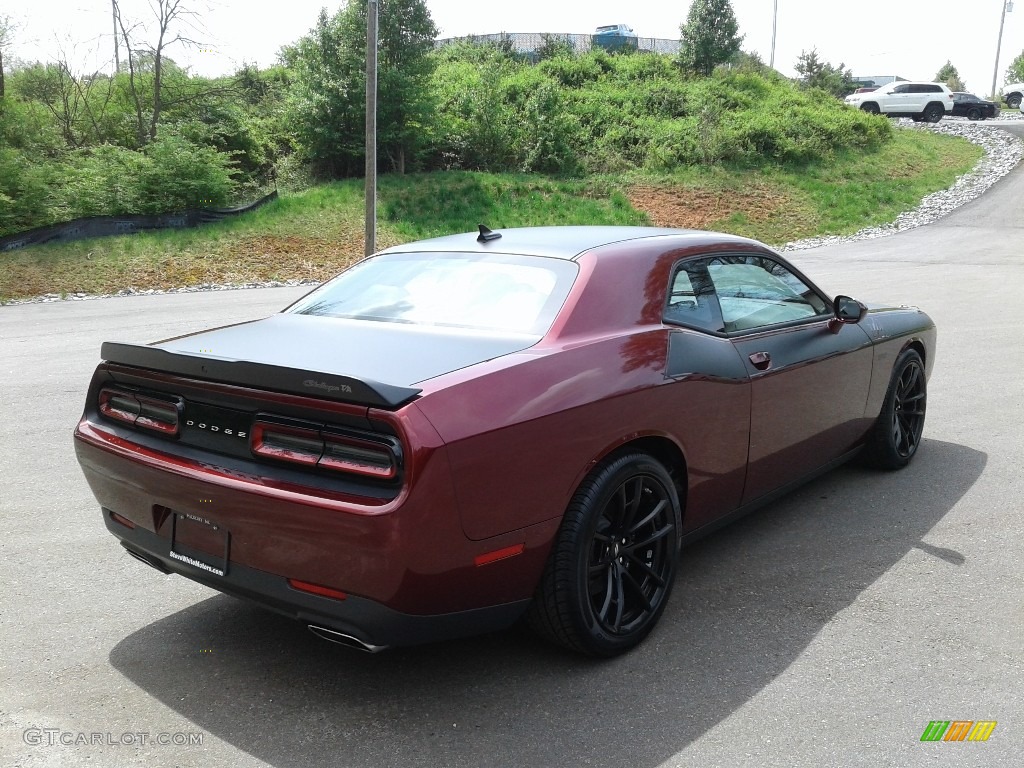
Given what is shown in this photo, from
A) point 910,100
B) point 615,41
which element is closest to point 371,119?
point 615,41

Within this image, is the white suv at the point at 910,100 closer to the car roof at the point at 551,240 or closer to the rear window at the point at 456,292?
the car roof at the point at 551,240

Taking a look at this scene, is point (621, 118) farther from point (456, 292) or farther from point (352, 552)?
point (352, 552)

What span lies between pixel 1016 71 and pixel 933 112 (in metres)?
60.8

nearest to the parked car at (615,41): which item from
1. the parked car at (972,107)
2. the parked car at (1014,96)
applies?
the parked car at (972,107)

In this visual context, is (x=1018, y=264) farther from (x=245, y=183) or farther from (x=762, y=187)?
(x=245, y=183)

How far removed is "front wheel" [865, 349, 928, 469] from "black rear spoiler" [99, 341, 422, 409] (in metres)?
3.54

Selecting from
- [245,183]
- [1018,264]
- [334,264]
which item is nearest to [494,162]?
[245,183]

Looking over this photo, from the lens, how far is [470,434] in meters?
2.69

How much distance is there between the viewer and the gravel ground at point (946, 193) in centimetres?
1814

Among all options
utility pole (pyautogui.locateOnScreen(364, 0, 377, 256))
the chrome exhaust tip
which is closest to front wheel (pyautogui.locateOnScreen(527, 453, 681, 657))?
the chrome exhaust tip

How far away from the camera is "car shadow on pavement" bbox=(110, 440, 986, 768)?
273 cm

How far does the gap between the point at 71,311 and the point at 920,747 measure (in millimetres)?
14515

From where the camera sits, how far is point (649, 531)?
338 cm

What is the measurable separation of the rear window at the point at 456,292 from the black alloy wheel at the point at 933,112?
4759cm
